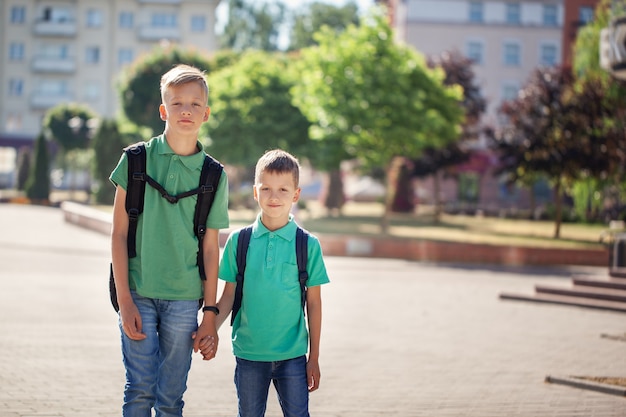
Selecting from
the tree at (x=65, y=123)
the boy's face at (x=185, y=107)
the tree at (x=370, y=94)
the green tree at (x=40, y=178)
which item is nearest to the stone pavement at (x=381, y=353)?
the boy's face at (x=185, y=107)

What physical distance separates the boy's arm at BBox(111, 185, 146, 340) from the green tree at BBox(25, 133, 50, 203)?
49.5 meters

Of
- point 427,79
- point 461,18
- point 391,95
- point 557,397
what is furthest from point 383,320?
point 461,18

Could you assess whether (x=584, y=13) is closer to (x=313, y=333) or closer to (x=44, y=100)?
(x=44, y=100)

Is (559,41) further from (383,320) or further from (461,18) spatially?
(383,320)

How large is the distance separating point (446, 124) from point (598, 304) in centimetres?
2026

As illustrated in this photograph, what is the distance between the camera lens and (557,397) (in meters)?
8.08

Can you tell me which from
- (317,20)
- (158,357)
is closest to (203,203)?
(158,357)

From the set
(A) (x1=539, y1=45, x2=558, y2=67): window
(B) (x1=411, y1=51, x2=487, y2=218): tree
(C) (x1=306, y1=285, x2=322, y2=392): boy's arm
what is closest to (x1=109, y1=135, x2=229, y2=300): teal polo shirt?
(C) (x1=306, y1=285, x2=322, y2=392): boy's arm

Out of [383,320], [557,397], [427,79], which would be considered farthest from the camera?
[427,79]

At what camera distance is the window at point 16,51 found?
277ft

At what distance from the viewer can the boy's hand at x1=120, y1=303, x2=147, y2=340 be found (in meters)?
4.53

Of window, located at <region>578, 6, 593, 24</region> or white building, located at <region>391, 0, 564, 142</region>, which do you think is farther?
window, located at <region>578, 6, 593, 24</region>

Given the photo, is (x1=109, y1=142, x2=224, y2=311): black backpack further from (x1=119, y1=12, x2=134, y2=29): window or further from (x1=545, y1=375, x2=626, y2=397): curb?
(x1=119, y1=12, x2=134, y2=29): window

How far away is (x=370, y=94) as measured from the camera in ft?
106
